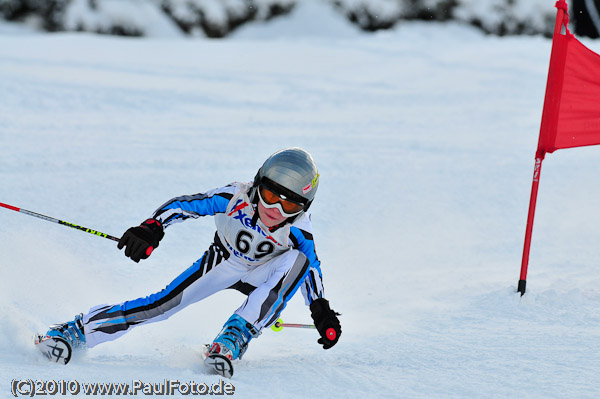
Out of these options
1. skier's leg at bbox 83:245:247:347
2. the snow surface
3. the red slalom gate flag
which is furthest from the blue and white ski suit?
the red slalom gate flag

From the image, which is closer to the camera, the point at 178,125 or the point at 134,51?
the point at 178,125

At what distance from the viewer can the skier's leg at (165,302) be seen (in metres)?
3.27

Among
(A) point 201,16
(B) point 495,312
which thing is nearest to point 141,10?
(A) point 201,16

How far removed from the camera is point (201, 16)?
1494cm

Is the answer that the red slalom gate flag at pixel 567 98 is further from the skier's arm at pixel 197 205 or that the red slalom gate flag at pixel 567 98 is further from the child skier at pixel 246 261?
the skier's arm at pixel 197 205

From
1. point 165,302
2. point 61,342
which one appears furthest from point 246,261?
point 61,342

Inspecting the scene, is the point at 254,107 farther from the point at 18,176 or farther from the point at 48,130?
the point at 18,176

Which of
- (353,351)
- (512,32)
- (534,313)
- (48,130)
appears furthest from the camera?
(512,32)

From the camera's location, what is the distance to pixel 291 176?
10.8ft

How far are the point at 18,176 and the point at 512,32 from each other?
13.0 meters

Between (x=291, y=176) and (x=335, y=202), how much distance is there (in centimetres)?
380

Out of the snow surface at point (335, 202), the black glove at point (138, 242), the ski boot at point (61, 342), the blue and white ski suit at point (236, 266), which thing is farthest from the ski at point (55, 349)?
the black glove at point (138, 242)

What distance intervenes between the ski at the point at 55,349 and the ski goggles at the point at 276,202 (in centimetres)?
104

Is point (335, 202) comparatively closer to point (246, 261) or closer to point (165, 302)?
point (246, 261)
